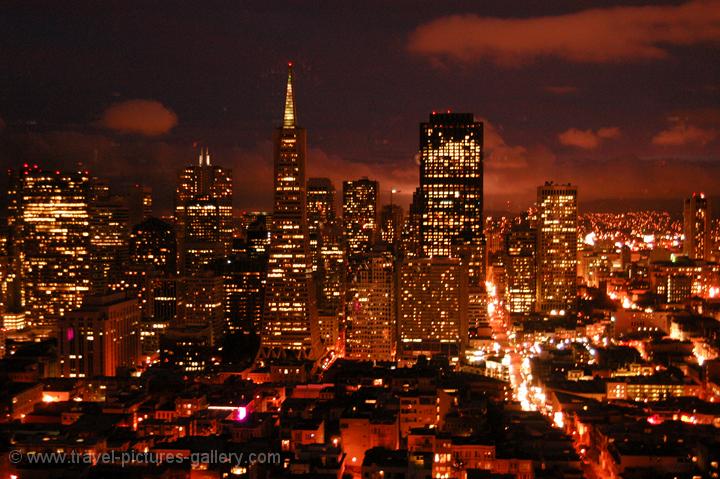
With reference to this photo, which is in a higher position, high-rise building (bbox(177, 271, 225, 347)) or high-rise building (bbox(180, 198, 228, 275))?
high-rise building (bbox(180, 198, 228, 275))

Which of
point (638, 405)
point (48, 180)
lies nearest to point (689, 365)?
point (638, 405)

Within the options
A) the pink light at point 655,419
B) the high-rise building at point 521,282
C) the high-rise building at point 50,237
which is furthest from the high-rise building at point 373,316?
the high-rise building at point 50,237

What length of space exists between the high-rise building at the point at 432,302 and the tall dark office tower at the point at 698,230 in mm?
14270

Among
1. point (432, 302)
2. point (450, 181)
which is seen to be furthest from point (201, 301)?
point (450, 181)

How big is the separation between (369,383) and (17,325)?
50.1 ft

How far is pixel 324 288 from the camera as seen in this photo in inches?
1139

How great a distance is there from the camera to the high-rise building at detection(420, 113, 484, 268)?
3434cm

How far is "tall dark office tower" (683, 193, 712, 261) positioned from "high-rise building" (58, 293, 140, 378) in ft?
75.0

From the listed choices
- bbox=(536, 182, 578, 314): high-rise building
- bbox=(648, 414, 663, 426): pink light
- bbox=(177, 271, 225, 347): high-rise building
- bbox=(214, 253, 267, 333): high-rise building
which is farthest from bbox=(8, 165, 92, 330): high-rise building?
bbox=(648, 414, 663, 426): pink light

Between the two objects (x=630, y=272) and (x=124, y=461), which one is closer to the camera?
(x=124, y=461)

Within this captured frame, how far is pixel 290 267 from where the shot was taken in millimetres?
25516

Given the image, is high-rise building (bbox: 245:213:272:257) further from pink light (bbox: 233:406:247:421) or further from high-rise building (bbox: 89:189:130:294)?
pink light (bbox: 233:406:247:421)

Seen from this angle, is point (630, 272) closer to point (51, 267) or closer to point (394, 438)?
point (51, 267)

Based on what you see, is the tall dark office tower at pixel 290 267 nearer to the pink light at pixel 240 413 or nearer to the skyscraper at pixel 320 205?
the skyscraper at pixel 320 205
